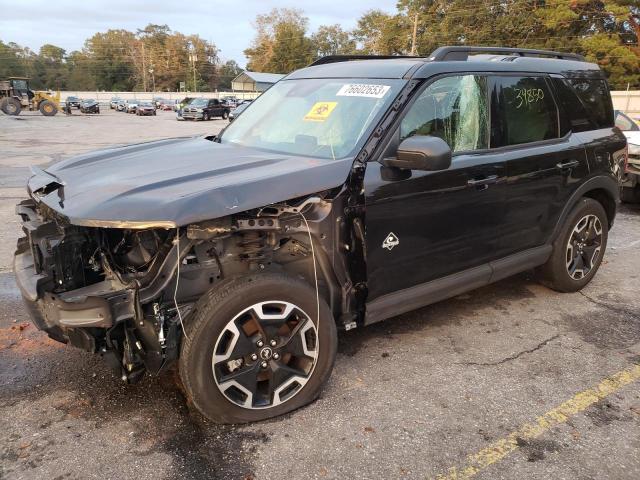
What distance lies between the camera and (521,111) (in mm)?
3889

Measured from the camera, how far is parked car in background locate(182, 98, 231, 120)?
118ft

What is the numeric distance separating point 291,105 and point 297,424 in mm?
2233

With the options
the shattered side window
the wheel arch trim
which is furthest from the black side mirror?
the wheel arch trim

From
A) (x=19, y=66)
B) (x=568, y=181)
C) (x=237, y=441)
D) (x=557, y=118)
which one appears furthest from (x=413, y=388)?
(x=19, y=66)

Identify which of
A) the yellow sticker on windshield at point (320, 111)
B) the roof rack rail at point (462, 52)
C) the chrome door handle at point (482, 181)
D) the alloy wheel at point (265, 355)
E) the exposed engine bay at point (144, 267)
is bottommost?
the alloy wheel at point (265, 355)

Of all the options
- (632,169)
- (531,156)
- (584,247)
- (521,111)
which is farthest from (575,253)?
(632,169)

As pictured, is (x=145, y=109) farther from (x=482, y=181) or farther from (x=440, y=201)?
(x=440, y=201)

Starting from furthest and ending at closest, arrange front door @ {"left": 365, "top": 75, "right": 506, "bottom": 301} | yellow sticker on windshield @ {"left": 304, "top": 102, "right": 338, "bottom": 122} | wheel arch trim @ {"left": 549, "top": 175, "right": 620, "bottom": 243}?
wheel arch trim @ {"left": 549, "top": 175, "right": 620, "bottom": 243} < yellow sticker on windshield @ {"left": 304, "top": 102, "right": 338, "bottom": 122} < front door @ {"left": 365, "top": 75, "right": 506, "bottom": 301}

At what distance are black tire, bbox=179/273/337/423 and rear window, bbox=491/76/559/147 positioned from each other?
74.4 inches

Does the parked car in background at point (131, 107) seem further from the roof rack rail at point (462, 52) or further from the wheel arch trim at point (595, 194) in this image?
the wheel arch trim at point (595, 194)

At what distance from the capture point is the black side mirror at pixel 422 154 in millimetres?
2855

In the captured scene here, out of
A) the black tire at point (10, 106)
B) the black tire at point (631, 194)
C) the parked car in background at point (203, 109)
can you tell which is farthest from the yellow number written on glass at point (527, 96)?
the black tire at point (10, 106)

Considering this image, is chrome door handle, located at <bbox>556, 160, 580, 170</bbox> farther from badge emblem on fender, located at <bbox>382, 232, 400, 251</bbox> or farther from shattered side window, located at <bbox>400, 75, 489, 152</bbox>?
badge emblem on fender, located at <bbox>382, 232, 400, 251</bbox>

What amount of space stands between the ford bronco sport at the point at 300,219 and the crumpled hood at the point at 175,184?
1 centimetres
